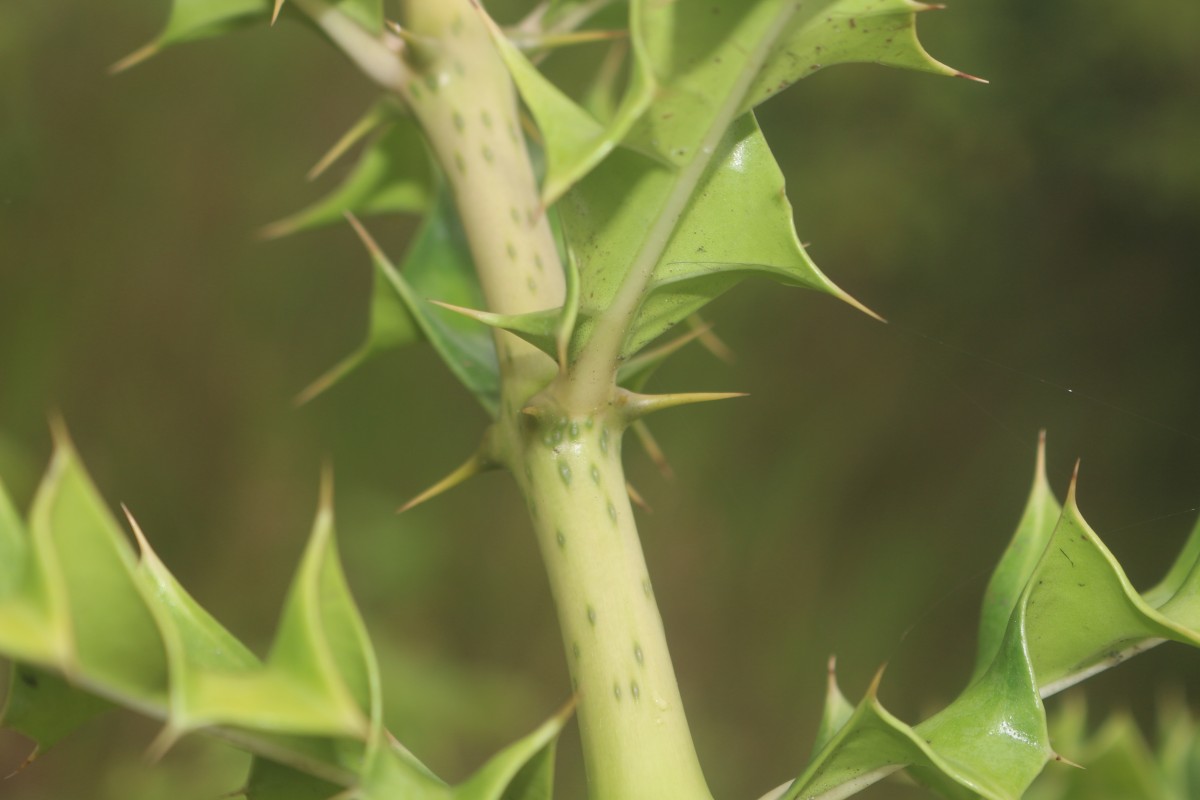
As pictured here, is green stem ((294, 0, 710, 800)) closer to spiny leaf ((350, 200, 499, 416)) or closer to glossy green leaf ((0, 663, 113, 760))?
spiny leaf ((350, 200, 499, 416))

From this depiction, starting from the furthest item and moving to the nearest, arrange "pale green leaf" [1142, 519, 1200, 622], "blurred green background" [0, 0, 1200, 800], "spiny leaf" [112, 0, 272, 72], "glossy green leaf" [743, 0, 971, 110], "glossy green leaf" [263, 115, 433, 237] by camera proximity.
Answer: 1. "blurred green background" [0, 0, 1200, 800]
2. "glossy green leaf" [263, 115, 433, 237]
3. "spiny leaf" [112, 0, 272, 72]
4. "pale green leaf" [1142, 519, 1200, 622]
5. "glossy green leaf" [743, 0, 971, 110]

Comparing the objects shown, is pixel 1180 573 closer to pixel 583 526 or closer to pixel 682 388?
pixel 583 526

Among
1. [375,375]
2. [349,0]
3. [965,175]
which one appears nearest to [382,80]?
[349,0]

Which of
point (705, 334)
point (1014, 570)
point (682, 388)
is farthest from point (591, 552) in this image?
point (682, 388)

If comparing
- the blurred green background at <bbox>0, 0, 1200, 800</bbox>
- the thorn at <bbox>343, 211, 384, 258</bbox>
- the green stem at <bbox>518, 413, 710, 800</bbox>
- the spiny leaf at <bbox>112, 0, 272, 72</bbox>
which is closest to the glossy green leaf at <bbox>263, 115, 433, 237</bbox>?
the thorn at <bbox>343, 211, 384, 258</bbox>

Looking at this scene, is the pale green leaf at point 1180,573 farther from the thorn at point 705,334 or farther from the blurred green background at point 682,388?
the blurred green background at point 682,388
